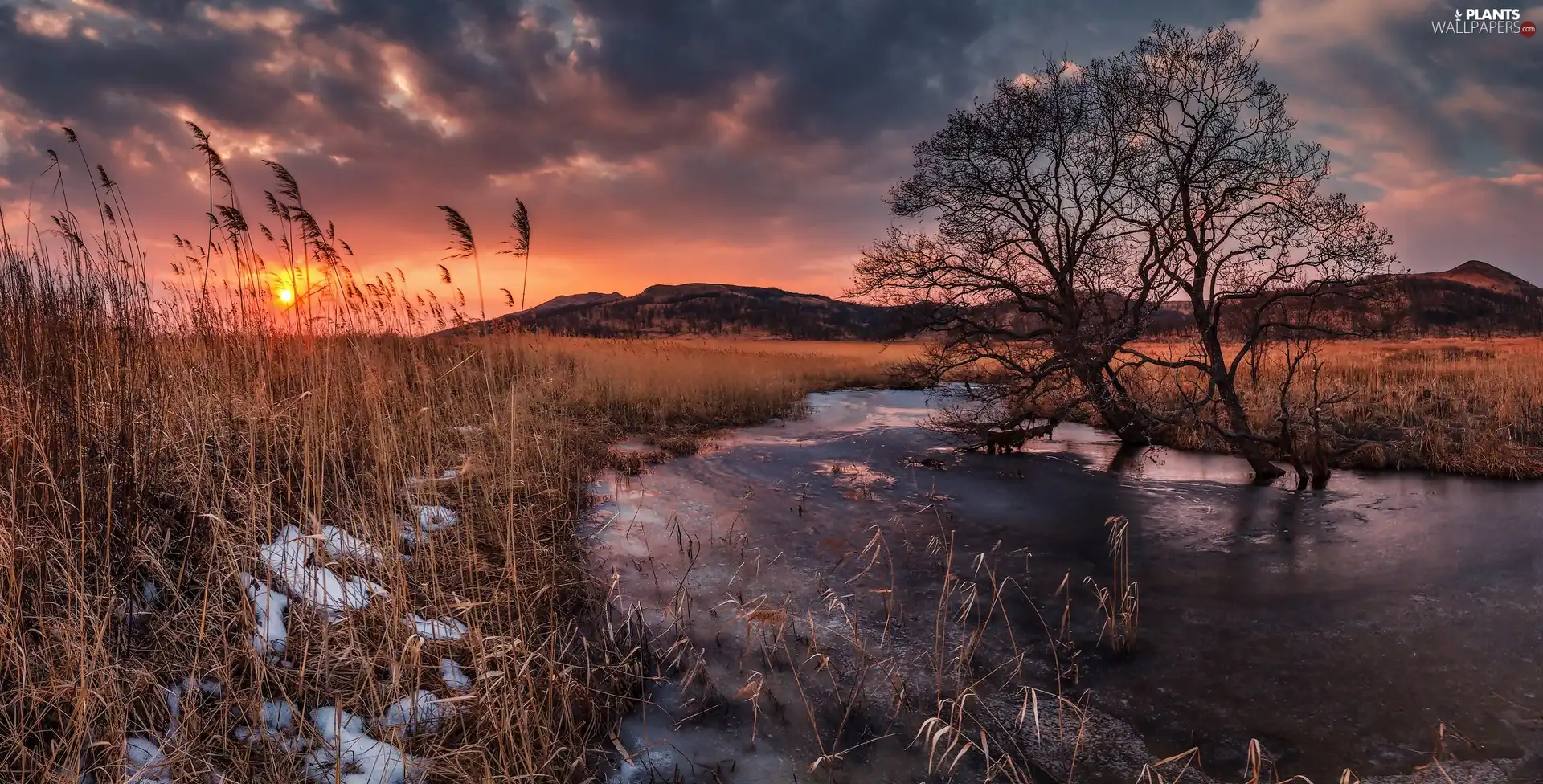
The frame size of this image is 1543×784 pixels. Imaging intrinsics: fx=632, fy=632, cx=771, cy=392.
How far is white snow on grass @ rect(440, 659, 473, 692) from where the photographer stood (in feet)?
11.2

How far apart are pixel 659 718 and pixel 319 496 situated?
2.49m

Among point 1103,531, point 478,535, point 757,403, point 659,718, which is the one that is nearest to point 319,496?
point 478,535

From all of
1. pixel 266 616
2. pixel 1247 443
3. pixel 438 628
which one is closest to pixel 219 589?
pixel 266 616

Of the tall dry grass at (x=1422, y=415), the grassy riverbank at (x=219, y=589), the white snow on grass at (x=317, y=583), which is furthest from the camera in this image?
the tall dry grass at (x=1422, y=415)

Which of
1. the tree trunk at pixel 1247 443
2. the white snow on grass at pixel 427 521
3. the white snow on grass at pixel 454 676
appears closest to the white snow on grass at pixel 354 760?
the white snow on grass at pixel 454 676

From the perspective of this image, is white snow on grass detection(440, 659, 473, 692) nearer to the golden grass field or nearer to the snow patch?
the golden grass field

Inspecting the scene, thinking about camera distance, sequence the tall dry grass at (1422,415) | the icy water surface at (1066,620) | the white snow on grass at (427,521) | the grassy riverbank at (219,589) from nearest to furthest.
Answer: the grassy riverbank at (219,589)
the icy water surface at (1066,620)
the white snow on grass at (427,521)
the tall dry grass at (1422,415)

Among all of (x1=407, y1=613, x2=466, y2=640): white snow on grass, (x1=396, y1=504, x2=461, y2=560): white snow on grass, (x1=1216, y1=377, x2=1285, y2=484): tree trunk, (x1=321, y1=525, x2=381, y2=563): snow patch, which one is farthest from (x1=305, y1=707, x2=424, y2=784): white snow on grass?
(x1=1216, y1=377, x2=1285, y2=484): tree trunk

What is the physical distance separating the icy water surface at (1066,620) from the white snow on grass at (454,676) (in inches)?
38.4

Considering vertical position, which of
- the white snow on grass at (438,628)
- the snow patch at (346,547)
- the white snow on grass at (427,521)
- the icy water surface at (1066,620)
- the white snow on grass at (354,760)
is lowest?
the icy water surface at (1066,620)

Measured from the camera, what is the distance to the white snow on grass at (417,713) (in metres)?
3.08

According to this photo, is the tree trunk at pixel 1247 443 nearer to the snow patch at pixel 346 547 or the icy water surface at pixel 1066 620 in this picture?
the icy water surface at pixel 1066 620

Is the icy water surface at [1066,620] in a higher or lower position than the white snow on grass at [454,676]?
lower

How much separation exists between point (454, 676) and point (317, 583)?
107 centimetres
